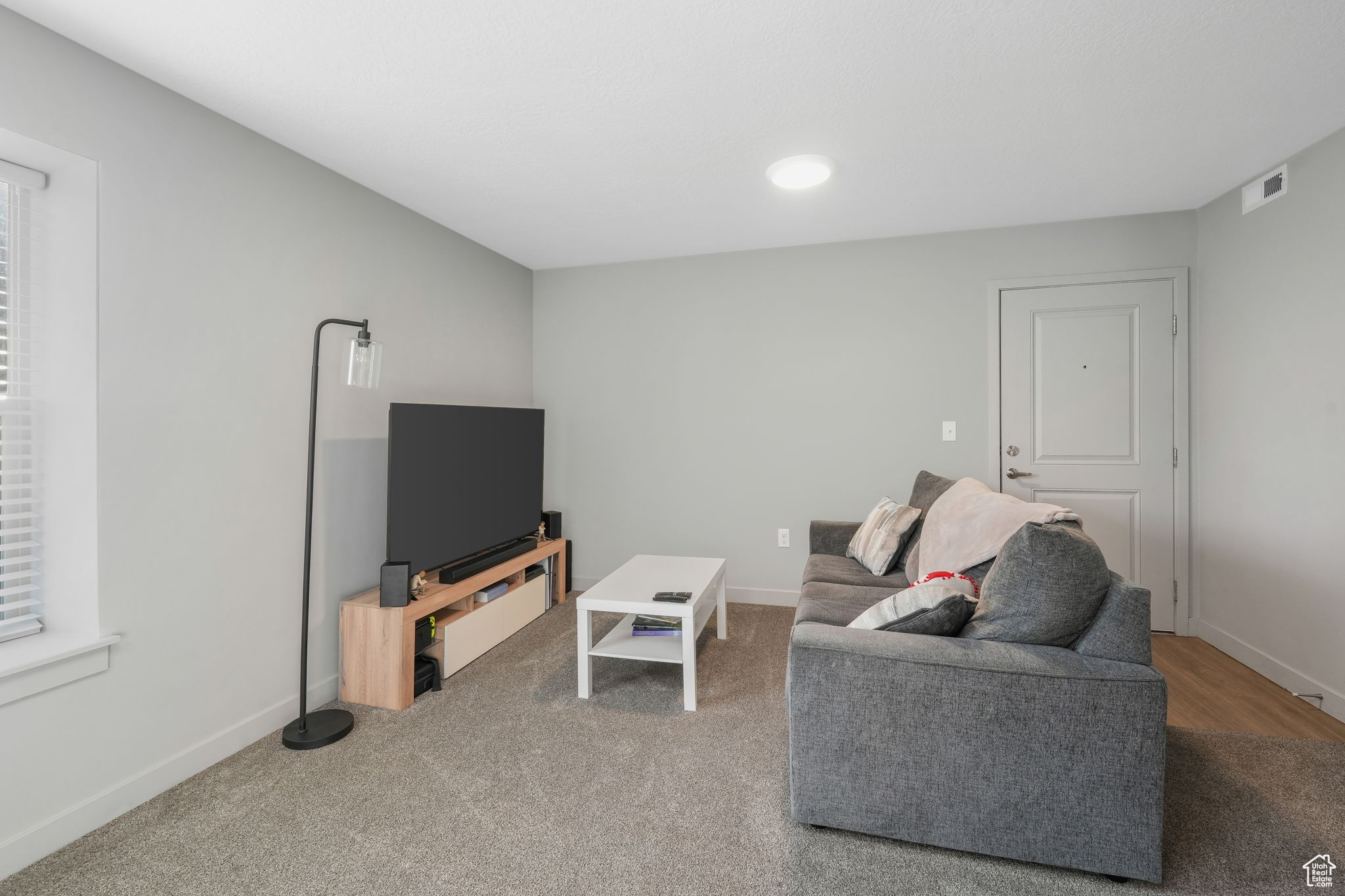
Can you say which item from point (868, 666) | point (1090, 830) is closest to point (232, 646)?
point (868, 666)

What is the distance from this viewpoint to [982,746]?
60.4 inches

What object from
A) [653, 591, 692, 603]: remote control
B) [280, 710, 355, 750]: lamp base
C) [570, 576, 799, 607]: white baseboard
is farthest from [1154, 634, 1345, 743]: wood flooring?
[280, 710, 355, 750]: lamp base

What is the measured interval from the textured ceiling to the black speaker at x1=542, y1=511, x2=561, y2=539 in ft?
6.26

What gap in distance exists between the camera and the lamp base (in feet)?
7.22

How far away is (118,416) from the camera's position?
1.83 meters

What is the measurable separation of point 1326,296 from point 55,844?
4.70 meters

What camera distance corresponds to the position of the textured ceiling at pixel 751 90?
164cm

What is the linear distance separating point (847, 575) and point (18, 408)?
3.08 metres

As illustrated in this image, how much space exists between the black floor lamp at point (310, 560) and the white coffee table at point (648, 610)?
96 centimetres

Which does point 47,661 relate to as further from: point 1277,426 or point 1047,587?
point 1277,426

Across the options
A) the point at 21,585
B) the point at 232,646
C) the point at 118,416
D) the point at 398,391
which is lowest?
the point at 232,646

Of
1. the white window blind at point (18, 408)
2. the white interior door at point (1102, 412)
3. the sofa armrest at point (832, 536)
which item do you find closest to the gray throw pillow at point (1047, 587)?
the sofa armrest at point (832, 536)

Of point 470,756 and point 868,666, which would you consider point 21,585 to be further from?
point 868,666

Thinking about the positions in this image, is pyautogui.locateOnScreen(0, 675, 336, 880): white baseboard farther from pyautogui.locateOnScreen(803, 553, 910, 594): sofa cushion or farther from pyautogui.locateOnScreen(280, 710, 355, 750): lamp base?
pyautogui.locateOnScreen(803, 553, 910, 594): sofa cushion
